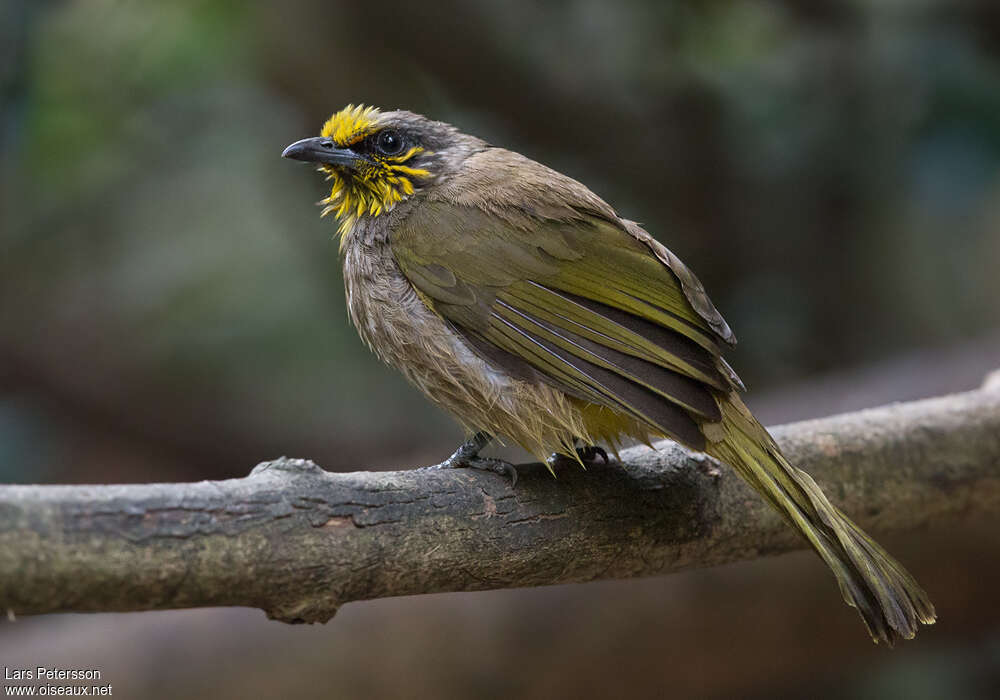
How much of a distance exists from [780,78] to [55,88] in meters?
4.26

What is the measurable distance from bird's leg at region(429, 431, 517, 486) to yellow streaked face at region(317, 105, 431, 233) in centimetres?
78

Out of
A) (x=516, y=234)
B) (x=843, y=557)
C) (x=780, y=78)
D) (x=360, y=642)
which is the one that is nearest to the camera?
(x=843, y=557)

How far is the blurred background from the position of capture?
16.9ft

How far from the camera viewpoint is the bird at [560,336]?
8.26 feet

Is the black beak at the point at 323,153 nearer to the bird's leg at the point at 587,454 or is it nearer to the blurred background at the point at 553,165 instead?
the bird's leg at the point at 587,454

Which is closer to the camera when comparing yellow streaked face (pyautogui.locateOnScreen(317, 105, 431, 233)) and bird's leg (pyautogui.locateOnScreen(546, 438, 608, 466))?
bird's leg (pyautogui.locateOnScreen(546, 438, 608, 466))

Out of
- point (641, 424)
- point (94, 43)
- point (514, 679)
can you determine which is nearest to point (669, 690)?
point (514, 679)

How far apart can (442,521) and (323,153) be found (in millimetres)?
1446

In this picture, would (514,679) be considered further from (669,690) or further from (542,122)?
(542,122)

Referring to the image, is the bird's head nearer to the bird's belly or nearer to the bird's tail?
the bird's belly

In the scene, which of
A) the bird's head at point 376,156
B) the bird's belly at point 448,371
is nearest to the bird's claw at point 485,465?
the bird's belly at point 448,371

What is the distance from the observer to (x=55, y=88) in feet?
20.9

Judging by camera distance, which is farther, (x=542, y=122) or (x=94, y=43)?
(x=94, y=43)

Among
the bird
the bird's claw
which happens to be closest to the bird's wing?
the bird
